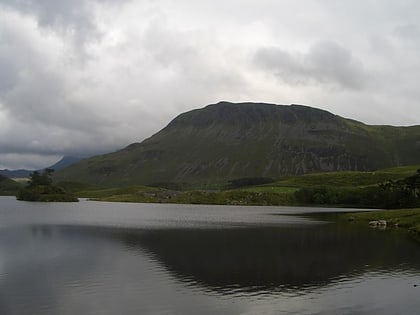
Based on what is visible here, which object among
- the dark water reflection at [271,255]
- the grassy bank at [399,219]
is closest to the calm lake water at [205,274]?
the dark water reflection at [271,255]

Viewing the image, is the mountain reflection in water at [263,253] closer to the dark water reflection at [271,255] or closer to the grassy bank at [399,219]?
the dark water reflection at [271,255]

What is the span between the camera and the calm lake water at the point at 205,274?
Result: 41344 millimetres

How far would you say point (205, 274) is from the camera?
5488cm

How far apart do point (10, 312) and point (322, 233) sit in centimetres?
7858

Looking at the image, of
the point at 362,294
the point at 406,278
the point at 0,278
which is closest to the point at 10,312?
the point at 0,278

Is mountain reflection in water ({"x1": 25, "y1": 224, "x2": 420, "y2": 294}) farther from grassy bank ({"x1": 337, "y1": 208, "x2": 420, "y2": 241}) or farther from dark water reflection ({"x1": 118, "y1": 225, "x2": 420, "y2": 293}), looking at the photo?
grassy bank ({"x1": 337, "y1": 208, "x2": 420, "y2": 241})

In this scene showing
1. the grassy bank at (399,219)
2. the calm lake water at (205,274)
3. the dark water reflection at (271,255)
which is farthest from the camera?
the grassy bank at (399,219)

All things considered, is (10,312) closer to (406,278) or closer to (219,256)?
(219,256)

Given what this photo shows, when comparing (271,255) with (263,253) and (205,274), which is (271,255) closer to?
(263,253)

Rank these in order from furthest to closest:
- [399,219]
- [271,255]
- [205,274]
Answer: [399,219]
[271,255]
[205,274]

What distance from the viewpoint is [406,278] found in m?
55.8

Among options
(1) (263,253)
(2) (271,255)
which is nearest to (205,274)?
(2) (271,255)

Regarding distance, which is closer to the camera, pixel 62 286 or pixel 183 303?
pixel 183 303

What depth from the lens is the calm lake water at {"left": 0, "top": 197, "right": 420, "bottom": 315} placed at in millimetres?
41344
